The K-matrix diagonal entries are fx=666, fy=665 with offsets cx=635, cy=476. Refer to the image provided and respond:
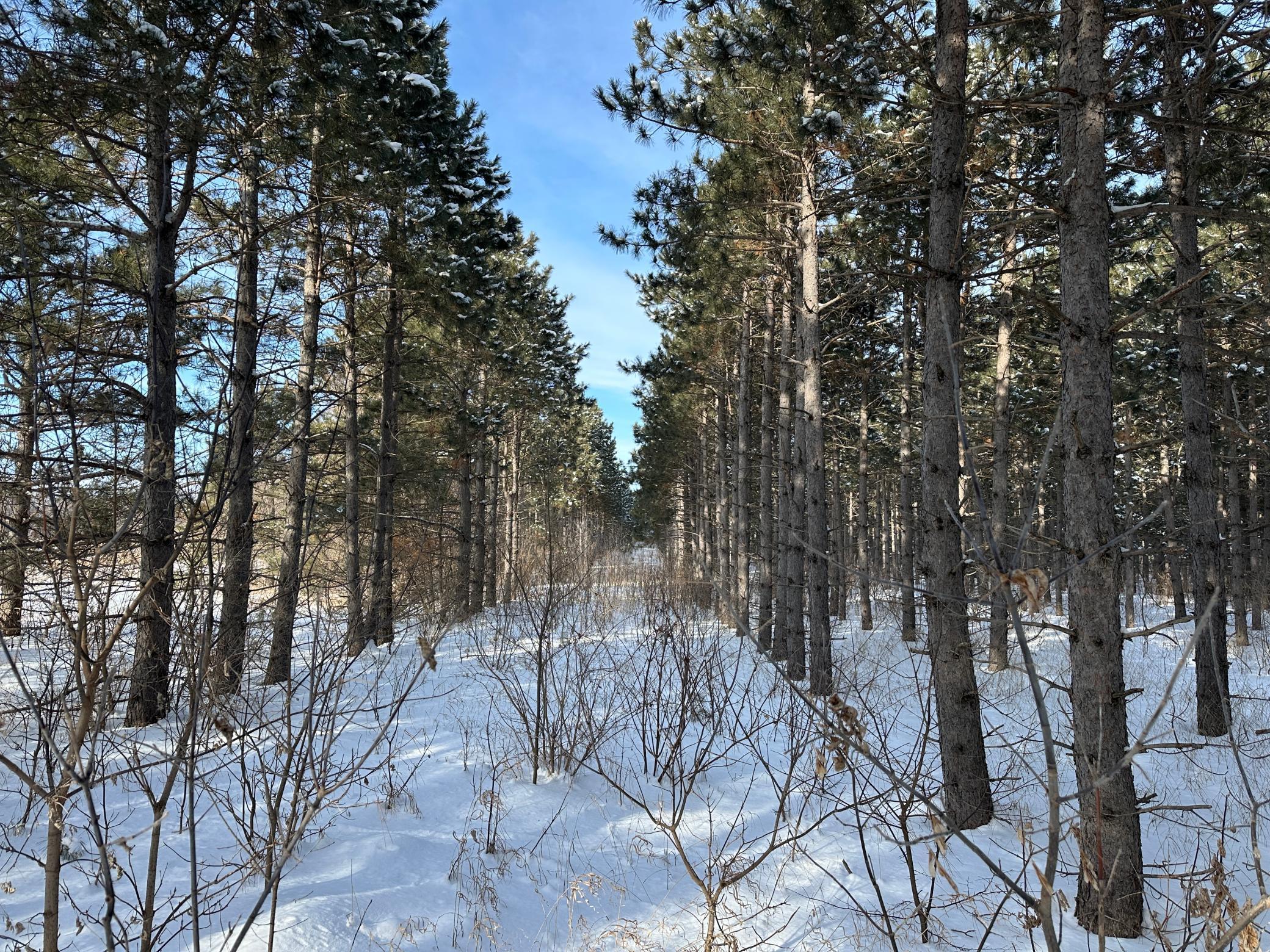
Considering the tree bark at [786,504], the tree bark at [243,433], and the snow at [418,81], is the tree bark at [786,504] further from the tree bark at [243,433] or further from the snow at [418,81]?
the tree bark at [243,433]

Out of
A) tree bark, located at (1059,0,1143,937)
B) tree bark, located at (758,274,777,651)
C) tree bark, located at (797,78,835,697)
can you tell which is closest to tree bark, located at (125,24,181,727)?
tree bark, located at (1059,0,1143,937)

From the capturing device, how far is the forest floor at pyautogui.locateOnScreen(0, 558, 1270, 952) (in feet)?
9.50

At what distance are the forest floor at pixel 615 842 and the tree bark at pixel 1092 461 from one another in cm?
25

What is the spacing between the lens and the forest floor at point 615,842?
Result: 9.50 ft

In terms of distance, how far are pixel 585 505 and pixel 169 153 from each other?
113 ft

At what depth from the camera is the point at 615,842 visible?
405 cm

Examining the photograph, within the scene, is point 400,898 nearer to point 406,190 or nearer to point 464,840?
point 464,840

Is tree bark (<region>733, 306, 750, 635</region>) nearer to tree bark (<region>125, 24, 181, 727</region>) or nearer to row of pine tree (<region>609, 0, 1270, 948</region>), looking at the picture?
row of pine tree (<region>609, 0, 1270, 948</region>)

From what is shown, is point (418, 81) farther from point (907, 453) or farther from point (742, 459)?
point (907, 453)

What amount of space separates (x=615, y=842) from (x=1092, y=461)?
341cm

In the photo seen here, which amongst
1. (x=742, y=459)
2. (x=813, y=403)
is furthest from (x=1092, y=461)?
(x=742, y=459)

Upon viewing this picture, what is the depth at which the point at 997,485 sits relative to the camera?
10.1 metres

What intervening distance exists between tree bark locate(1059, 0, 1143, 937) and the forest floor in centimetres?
25

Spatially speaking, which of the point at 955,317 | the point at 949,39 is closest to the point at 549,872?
the point at 955,317
